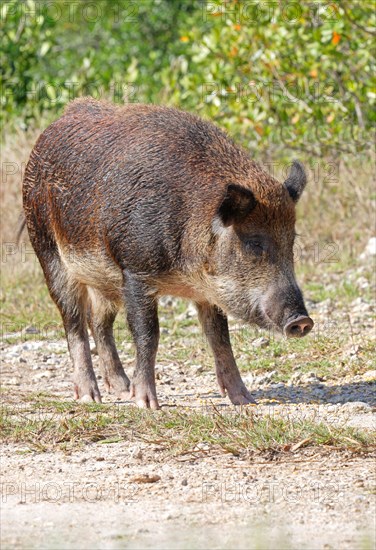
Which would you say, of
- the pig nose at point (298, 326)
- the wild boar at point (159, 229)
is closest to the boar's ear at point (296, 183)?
the wild boar at point (159, 229)

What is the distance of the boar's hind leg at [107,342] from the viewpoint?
7.61 m

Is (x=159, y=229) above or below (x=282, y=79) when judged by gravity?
above

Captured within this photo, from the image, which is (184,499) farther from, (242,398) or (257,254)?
(242,398)

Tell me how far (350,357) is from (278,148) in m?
5.27

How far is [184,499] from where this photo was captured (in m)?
4.75

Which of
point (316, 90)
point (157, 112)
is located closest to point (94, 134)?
point (157, 112)

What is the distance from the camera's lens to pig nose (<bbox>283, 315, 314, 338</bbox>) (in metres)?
6.24

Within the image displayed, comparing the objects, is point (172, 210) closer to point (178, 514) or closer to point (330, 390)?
point (330, 390)

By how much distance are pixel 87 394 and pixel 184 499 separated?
2571 millimetres

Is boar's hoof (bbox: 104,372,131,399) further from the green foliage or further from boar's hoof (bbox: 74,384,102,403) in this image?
the green foliage

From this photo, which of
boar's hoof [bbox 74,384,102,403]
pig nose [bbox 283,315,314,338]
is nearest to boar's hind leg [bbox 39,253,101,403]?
boar's hoof [bbox 74,384,102,403]

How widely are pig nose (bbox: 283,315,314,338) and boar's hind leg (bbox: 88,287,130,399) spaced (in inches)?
64.3

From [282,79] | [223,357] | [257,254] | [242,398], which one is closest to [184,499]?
[257,254]

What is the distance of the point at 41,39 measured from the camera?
49.0ft
